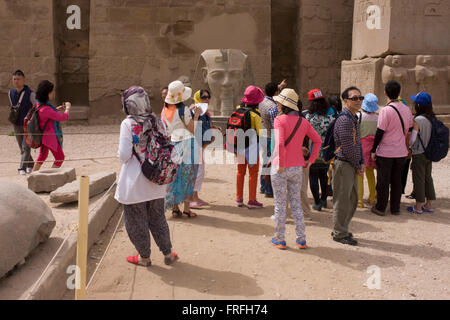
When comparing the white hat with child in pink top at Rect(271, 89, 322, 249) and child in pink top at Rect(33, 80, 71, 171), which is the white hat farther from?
child in pink top at Rect(33, 80, 71, 171)

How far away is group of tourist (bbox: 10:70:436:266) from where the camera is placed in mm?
3500

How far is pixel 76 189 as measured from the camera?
473 cm

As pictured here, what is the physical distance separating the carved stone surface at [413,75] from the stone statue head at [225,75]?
248 cm

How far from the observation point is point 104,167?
7.19 m

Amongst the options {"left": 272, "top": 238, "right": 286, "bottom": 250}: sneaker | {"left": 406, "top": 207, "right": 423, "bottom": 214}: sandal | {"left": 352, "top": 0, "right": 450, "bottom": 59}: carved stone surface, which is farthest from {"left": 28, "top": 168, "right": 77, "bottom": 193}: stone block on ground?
{"left": 352, "top": 0, "right": 450, "bottom": 59}: carved stone surface

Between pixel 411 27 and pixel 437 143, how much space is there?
154 inches

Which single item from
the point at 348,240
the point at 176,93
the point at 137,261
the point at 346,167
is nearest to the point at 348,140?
the point at 346,167

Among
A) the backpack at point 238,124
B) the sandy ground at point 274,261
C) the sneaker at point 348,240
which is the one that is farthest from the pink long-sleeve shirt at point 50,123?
the sneaker at point 348,240

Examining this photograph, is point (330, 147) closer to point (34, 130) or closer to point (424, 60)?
point (34, 130)

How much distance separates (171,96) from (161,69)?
7670 mm

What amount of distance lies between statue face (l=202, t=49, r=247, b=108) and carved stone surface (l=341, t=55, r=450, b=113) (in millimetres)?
2533
